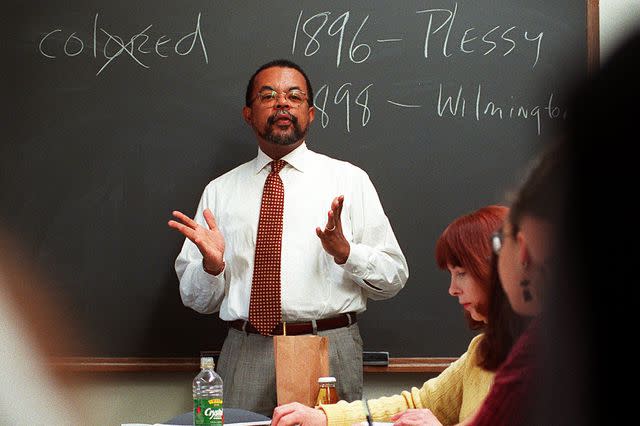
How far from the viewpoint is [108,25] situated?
3.21 metres

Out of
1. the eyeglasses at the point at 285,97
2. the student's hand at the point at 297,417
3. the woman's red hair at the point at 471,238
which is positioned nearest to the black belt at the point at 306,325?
the eyeglasses at the point at 285,97

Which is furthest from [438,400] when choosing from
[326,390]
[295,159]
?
[295,159]

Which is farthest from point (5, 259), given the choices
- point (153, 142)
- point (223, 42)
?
point (223, 42)

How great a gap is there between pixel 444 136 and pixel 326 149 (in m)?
0.44

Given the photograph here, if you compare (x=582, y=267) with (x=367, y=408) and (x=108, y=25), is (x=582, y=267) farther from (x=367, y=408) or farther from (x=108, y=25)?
(x=108, y=25)

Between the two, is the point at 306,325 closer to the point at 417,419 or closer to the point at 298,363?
the point at 298,363

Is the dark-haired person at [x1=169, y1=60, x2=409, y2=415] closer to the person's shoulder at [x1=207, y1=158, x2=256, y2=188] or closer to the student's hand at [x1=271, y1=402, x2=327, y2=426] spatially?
the person's shoulder at [x1=207, y1=158, x2=256, y2=188]

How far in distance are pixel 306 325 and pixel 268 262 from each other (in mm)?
243

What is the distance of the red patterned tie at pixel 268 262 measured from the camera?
108 inches

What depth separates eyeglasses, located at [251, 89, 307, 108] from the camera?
2918 millimetres

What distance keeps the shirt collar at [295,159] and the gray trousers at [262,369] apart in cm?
58

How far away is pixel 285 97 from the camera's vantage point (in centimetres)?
292

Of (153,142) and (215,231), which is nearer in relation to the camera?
(215,231)

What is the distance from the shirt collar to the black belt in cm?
53
